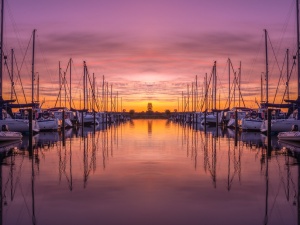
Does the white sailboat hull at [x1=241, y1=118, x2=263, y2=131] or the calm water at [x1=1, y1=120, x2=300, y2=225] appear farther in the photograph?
the white sailboat hull at [x1=241, y1=118, x2=263, y2=131]

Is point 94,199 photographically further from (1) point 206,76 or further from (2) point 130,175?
(1) point 206,76

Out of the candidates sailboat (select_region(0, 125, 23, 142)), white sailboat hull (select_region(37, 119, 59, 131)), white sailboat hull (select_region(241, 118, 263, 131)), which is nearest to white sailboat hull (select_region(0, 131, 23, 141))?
sailboat (select_region(0, 125, 23, 142))

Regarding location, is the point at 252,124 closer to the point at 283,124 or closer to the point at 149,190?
the point at 283,124

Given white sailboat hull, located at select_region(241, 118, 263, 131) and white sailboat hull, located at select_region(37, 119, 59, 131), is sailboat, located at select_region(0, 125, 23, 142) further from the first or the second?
white sailboat hull, located at select_region(241, 118, 263, 131)

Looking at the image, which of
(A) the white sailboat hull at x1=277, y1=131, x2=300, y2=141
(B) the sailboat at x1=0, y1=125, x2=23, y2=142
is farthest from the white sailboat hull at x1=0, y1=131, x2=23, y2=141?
(A) the white sailboat hull at x1=277, y1=131, x2=300, y2=141

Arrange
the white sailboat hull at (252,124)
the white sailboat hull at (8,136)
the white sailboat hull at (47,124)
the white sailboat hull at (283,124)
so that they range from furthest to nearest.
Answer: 1. the white sailboat hull at (252,124)
2. the white sailboat hull at (47,124)
3. the white sailboat hull at (283,124)
4. the white sailboat hull at (8,136)

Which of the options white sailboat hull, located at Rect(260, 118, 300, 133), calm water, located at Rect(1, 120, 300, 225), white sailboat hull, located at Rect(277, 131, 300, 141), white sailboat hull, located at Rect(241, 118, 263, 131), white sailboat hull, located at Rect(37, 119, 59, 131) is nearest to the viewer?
calm water, located at Rect(1, 120, 300, 225)

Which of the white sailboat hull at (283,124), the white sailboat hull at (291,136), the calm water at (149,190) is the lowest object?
the calm water at (149,190)

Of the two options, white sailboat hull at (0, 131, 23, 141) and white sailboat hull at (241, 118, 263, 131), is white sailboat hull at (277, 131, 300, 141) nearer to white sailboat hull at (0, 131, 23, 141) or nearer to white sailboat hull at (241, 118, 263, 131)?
white sailboat hull at (0, 131, 23, 141)

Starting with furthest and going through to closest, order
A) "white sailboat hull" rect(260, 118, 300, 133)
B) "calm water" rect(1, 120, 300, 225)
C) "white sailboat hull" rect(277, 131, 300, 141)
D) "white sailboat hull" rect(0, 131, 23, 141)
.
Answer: "white sailboat hull" rect(260, 118, 300, 133), "white sailboat hull" rect(277, 131, 300, 141), "white sailboat hull" rect(0, 131, 23, 141), "calm water" rect(1, 120, 300, 225)

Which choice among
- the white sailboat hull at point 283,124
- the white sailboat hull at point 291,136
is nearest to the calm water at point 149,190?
the white sailboat hull at point 291,136

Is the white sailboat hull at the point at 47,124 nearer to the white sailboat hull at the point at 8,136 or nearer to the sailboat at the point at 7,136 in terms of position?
the sailboat at the point at 7,136

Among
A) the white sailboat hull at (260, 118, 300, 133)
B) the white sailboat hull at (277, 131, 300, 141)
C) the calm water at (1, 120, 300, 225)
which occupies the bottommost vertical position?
the calm water at (1, 120, 300, 225)

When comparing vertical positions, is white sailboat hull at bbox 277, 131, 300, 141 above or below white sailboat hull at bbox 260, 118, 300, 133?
below
